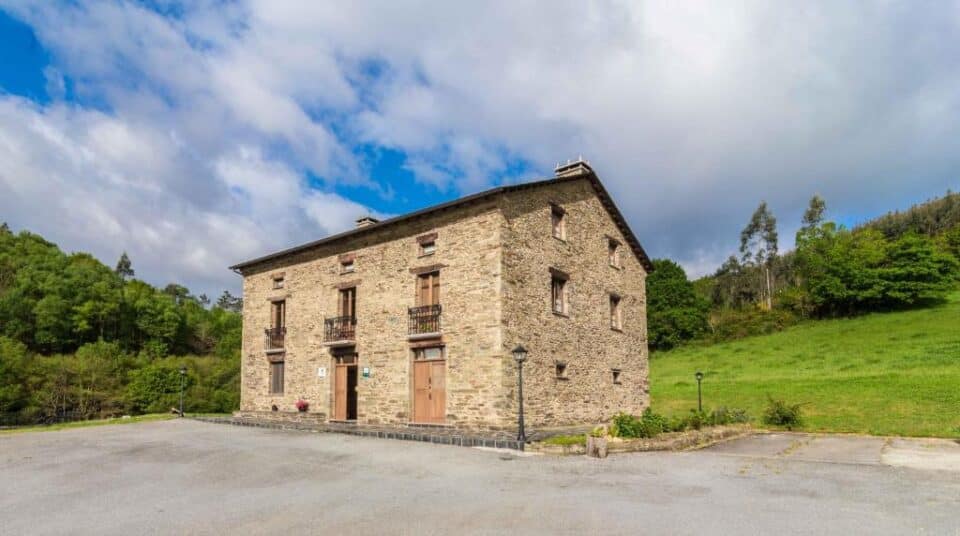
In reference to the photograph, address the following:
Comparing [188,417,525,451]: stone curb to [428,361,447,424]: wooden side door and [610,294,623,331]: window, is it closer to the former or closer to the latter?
[428,361,447,424]: wooden side door

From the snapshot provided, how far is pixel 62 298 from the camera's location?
4050 cm

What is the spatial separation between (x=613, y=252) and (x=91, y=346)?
3249 centimetres

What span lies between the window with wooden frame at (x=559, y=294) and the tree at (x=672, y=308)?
35140mm

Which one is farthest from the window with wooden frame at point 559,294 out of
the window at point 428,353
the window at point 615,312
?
the window at point 428,353

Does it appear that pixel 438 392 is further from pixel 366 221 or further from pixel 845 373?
pixel 845 373

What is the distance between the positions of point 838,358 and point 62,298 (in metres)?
49.1

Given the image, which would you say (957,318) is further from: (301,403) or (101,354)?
(101,354)

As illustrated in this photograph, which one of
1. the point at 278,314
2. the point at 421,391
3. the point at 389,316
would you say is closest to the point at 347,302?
the point at 389,316

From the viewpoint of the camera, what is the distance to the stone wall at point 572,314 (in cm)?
1741

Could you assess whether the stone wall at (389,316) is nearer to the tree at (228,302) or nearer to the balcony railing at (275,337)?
the balcony railing at (275,337)

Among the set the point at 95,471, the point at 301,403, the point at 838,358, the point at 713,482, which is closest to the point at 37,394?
the point at 301,403

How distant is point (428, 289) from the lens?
18.7m

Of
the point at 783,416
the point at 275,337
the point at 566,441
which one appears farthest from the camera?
the point at 275,337

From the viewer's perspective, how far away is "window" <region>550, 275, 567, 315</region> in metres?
19.2
